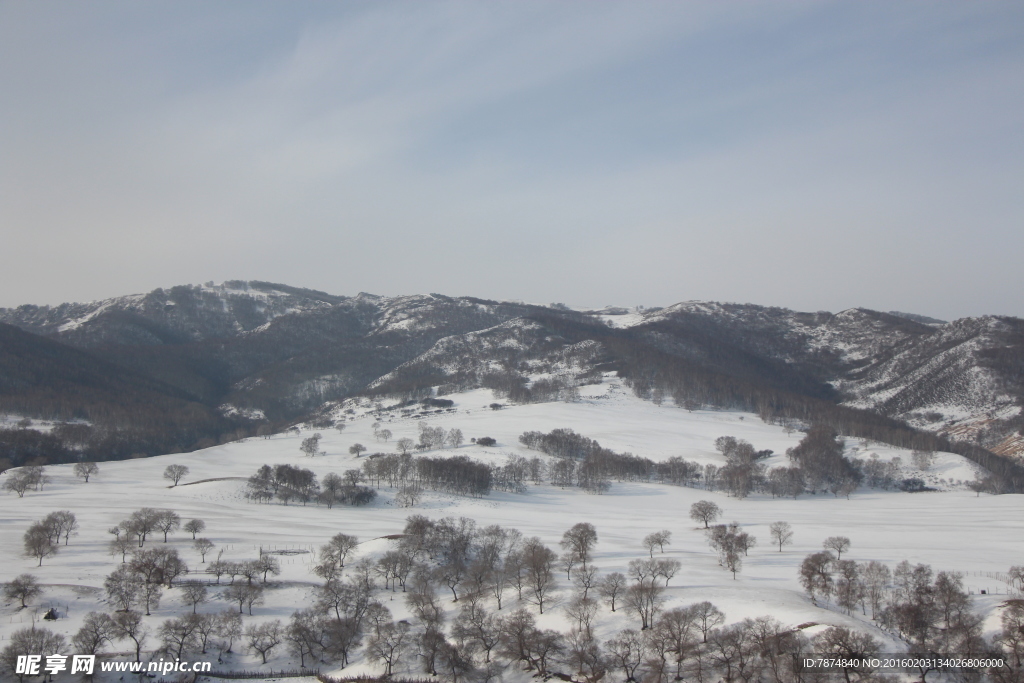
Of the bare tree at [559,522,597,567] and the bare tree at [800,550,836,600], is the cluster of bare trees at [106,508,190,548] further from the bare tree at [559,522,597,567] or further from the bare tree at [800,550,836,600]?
the bare tree at [800,550,836,600]

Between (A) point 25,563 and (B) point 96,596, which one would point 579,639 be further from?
(A) point 25,563

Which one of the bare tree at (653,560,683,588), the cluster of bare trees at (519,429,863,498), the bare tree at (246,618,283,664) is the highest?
the cluster of bare trees at (519,429,863,498)

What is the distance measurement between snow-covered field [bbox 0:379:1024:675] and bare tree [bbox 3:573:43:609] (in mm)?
1057

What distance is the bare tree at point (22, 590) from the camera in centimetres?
5944

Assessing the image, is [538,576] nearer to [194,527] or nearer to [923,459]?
[194,527]

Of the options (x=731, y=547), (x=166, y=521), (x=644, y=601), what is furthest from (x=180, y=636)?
(x=731, y=547)

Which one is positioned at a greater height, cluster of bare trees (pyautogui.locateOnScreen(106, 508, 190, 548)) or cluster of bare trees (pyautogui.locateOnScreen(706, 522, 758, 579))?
cluster of bare trees (pyautogui.locateOnScreen(706, 522, 758, 579))

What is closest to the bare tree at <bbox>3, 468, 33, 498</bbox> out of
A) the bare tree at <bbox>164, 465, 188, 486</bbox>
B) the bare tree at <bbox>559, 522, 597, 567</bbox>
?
the bare tree at <bbox>164, 465, 188, 486</bbox>

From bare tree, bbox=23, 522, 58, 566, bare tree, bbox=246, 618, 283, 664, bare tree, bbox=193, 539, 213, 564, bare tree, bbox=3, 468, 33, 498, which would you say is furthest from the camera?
bare tree, bbox=3, 468, 33, 498

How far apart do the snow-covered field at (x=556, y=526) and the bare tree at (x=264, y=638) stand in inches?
36.0

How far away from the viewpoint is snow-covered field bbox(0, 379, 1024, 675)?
59.9m

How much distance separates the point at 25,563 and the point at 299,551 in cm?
3033

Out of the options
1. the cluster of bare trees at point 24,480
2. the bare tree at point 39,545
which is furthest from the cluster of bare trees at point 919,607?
the cluster of bare trees at point 24,480

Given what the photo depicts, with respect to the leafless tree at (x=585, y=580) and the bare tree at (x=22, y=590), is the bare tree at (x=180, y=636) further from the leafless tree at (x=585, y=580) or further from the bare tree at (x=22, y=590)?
the leafless tree at (x=585, y=580)
